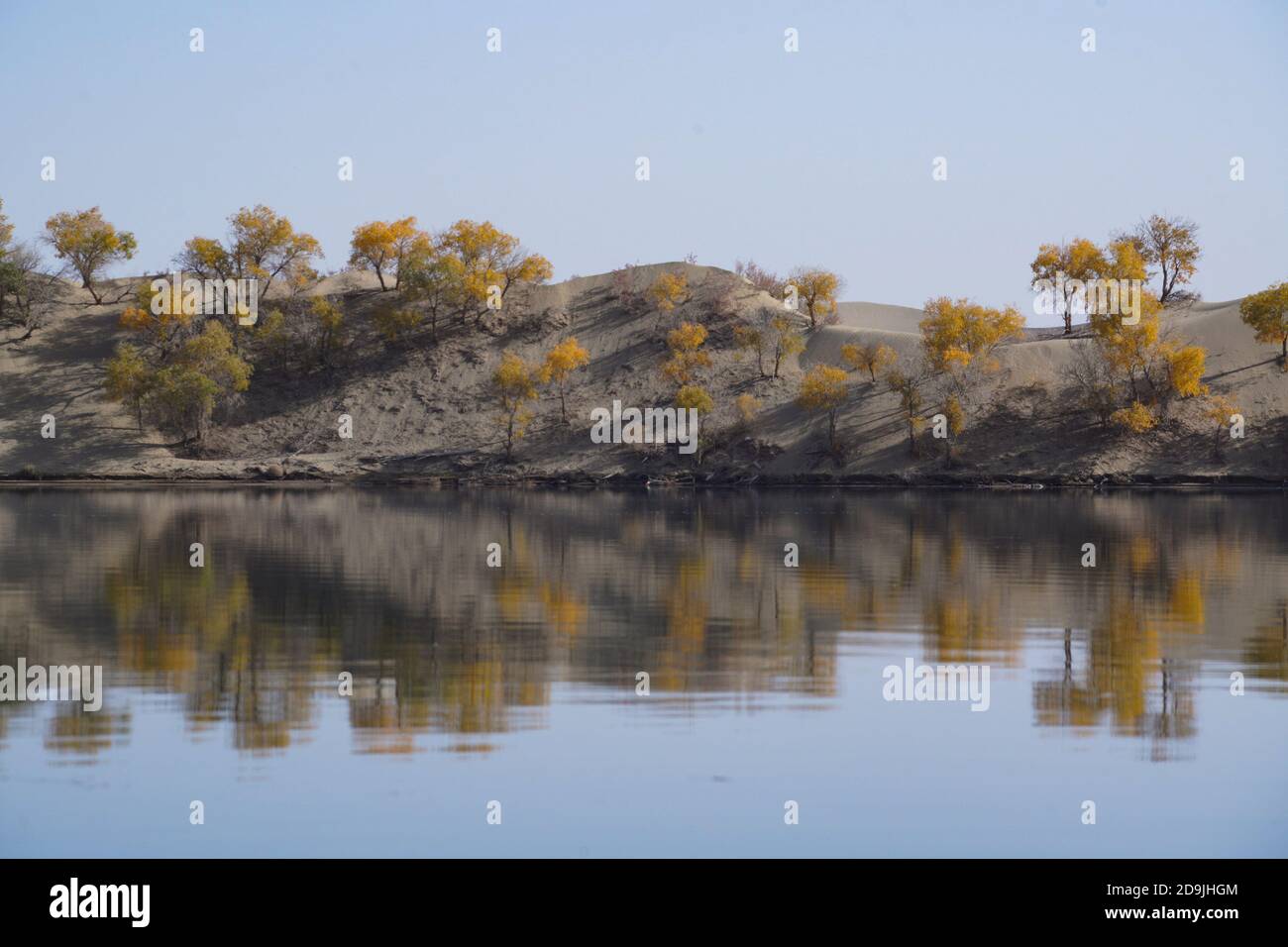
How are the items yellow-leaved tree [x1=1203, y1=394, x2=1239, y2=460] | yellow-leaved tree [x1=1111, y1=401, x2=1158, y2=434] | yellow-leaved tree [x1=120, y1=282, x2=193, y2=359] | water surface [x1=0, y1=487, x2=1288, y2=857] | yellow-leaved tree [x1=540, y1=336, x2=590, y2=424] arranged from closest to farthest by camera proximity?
water surface [x1=0, y1=487, x2=1288, y2=857] < yellow-leaved tree [x1=1203, y1=394, x2=1239, y2=460] < yellow-leaved tree [x1=1111, y1=401, x2=1158, y2=434] < yellow-leaved tree [x1=540, y1=336, x2=590, y2=424] < yellow-leaved tree [x1=120, y1=282, x2=193, y2=359]

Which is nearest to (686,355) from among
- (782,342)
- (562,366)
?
(782,342)

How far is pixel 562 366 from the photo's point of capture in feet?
305

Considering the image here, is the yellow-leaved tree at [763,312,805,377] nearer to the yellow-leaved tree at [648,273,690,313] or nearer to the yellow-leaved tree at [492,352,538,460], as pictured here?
the yellow-leaved tree at [648,273,690,313]

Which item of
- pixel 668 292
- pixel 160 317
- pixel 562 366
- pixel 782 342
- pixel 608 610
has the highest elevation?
pixel 668 292

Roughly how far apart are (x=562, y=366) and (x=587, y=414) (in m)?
3.30

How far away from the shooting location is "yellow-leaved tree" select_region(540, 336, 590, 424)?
92.5 m

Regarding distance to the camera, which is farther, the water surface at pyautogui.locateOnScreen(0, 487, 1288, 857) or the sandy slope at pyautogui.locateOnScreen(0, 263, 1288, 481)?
the sandy slope at pyautogui.locateOnScreen(0, 263, 1288, 481)

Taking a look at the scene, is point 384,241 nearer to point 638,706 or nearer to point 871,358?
point 871,358

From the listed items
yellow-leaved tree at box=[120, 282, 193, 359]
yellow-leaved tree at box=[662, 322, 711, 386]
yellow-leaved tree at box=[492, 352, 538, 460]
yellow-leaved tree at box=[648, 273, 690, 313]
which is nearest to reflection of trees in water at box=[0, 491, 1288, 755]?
yellow-leaved tree at box=[492, 352, 538, 460]

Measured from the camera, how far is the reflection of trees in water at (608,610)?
17875mm

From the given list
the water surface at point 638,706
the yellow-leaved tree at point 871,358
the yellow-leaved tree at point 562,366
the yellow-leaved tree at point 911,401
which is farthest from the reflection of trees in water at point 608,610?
the yellow-leaved tree at point 562,366

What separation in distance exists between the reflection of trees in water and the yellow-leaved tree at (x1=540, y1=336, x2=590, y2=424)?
43388mm
